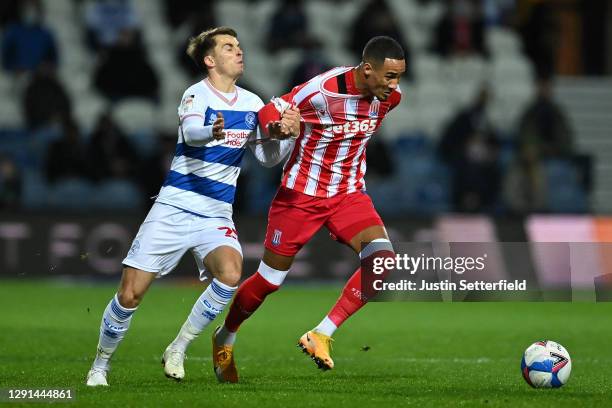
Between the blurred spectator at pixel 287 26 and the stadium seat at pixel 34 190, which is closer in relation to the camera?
the stadium seat at pixel 34 190

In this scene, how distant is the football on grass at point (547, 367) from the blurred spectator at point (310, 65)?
1050 centimetres

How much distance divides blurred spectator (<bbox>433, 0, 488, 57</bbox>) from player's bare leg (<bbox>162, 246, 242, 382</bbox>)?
41.4ft

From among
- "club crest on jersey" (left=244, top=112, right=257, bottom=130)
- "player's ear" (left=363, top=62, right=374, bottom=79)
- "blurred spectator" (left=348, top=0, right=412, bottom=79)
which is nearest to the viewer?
"club crest on jersey" (left=244, top=112, right=257, bottom=130)

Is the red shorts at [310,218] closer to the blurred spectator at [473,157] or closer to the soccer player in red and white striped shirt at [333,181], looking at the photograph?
the soccer player in red and white striped shirt at [333,181]

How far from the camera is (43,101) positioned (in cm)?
1778

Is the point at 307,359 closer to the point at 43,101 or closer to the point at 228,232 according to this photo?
the point at 228,232

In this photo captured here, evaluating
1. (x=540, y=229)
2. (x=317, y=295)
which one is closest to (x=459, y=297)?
(x=317, y=295)

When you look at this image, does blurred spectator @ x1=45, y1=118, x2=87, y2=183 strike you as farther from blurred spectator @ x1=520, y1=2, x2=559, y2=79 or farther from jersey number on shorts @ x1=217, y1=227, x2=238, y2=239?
jersey number on shorts @ x1=217, y1=227, x2=238, y2=239

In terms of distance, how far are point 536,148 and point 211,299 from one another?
11.3 meters

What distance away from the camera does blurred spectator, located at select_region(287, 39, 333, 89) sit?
707 inches

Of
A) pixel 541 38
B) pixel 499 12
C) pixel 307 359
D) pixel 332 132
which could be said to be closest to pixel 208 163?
pixel 332 132

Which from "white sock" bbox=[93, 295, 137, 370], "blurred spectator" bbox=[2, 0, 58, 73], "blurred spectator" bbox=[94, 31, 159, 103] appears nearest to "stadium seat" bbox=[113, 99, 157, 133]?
"blurred spectator" bbox=[94, 31, 159, 103]

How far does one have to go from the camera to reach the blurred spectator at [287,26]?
62.7ft

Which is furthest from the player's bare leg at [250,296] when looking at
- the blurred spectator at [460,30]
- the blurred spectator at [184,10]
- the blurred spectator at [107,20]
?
the blurred spectator at [460,30]
